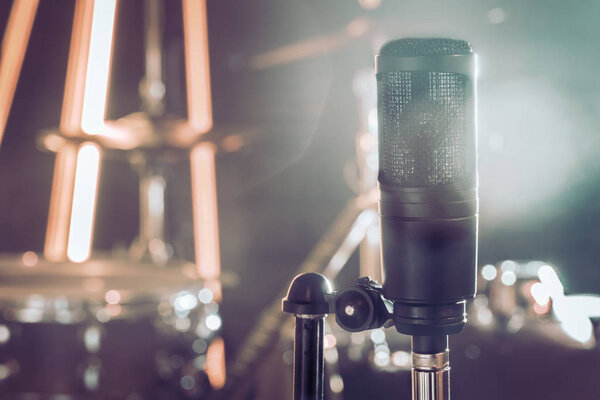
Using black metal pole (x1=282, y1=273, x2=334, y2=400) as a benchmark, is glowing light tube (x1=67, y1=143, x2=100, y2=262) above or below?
above

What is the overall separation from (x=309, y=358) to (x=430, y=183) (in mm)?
214

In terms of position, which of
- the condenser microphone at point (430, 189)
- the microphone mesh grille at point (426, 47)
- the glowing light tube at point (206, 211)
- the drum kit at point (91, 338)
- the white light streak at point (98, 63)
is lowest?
the drum kit at point (91, 338)

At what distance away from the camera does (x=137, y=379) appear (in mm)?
1755

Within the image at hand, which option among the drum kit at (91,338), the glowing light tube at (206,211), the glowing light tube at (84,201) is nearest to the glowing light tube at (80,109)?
the glowing light tube at (84,201)

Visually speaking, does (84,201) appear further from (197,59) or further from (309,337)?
(309,337)

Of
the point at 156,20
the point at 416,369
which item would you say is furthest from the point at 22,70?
the point at 416,369

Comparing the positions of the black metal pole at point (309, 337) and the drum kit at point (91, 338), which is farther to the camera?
the drum kit at point (91, 338)

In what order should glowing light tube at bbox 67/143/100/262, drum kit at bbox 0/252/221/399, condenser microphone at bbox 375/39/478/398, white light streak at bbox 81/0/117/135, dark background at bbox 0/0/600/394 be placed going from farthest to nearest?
glowing light tube at bbox 67/143/100/262, white light streak at bbox 81/0/117/135, dark background at bbox 0/0/600/394, drum kit at bbox 0/252/221/399, condenser microphone at bbox 375/39/478/398

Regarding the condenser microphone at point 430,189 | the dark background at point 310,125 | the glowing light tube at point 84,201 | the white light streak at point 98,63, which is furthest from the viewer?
the glowing light tube at point 84,201

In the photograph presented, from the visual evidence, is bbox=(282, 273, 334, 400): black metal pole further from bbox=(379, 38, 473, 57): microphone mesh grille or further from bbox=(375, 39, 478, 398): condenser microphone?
bbox=(379, 38, 473, 57): microphone mesh grille

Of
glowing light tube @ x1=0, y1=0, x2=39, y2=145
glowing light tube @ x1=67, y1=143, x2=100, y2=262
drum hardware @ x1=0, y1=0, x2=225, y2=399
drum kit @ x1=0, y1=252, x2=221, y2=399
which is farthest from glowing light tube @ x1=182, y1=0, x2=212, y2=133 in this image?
drum kit @ x1=0, y1=252, x2=221, y2=399

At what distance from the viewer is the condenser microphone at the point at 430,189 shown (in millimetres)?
589

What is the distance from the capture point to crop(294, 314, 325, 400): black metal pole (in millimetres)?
656

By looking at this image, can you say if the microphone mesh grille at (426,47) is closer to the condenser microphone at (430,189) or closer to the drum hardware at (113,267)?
the condenser microphone at (430,189)
